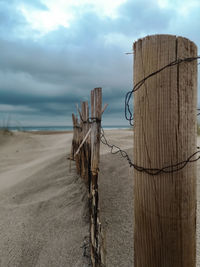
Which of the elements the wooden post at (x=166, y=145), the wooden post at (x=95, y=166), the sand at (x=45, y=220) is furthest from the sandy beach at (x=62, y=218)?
the wooden post at (x=166, y=145)

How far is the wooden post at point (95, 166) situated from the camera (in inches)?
66.9

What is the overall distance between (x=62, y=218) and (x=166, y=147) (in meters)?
2.08

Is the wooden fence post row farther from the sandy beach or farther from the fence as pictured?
the fence

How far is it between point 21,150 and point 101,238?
8058 mm

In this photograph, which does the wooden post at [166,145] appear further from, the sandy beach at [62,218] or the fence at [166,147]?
the sandy beach at [62,218]

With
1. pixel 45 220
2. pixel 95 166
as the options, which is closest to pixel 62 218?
pixel 45 220

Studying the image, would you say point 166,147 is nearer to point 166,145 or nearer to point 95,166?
point 166,145

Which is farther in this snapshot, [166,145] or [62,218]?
[62,218]

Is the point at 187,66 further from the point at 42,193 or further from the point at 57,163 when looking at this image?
the point at 57,163

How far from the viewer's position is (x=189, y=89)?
39.2 inches

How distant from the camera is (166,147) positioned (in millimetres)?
974

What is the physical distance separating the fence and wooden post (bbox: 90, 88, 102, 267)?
753 mm

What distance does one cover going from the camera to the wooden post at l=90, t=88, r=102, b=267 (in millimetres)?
1699

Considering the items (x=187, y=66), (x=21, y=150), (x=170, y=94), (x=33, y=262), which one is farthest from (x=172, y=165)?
(x=21, y=150)
